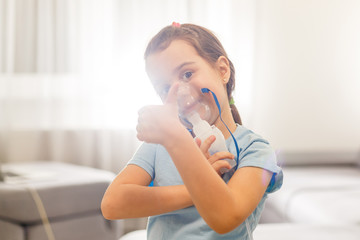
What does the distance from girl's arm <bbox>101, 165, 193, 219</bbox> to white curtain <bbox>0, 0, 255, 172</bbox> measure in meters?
1.06

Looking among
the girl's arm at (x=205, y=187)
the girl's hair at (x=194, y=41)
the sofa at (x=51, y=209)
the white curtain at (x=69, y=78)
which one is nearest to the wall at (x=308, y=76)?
the white curtain at (x=69, y=78)

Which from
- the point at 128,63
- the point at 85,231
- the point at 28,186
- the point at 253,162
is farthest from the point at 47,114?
the point at 253,162

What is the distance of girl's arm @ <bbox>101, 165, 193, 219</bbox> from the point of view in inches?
16.1

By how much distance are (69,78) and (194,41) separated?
1.32 m

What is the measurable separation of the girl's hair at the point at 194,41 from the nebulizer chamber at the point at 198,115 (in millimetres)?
53

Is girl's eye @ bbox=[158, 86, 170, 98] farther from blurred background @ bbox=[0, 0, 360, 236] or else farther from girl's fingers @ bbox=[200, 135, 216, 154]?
blurred background @ bbox=[0, 0, 360, 236]

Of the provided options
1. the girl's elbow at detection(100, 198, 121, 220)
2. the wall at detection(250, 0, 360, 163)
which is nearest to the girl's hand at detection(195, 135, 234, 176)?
the girl's elbow at detection(100, 198, 121, 220)

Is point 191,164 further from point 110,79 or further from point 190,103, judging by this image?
point 110,79

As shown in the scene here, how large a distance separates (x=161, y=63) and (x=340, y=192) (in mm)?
947

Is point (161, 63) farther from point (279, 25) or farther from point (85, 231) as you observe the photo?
point (279, 25)

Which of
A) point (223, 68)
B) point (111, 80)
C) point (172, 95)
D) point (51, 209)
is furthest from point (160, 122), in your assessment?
point (111, 80)

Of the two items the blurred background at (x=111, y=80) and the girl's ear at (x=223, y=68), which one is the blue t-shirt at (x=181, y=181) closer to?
the girl's ear at (x=223, y=68)

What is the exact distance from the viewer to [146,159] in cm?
Answer: 48

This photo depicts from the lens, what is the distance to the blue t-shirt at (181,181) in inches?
16.4
